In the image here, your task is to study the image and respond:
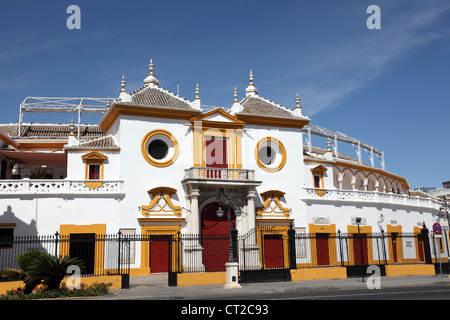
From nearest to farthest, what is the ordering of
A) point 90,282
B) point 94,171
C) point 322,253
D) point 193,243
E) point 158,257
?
point 90,282, point 193,243, point 158,257, point 94,171, point 322,253

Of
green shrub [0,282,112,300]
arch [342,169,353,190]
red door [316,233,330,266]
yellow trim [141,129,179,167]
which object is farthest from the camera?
arch [342,169,353,190]

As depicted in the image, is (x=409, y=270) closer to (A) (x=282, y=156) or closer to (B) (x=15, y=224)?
(A) (x=282, y=156)

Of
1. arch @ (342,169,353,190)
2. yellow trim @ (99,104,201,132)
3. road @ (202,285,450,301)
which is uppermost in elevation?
yellow trim @ (99,104,201,132)

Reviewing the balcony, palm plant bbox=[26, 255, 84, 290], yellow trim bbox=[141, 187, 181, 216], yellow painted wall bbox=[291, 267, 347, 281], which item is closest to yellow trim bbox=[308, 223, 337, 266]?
yellow painted wall bbox=[291, 267, 347, 281]

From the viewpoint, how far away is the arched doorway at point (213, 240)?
30031 millimetres

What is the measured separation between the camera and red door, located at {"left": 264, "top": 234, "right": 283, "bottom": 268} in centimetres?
3106

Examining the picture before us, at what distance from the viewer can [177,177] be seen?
100ft

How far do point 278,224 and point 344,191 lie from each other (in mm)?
6271

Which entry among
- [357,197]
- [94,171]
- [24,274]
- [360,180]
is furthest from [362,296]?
[360,180]

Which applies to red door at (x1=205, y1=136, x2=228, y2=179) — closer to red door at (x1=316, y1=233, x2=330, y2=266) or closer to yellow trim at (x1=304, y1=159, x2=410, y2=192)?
yellow trim at (x1=304, y1=159, x2=410, y2=192)

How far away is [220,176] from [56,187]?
32.2 feet

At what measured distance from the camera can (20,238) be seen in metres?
26.3

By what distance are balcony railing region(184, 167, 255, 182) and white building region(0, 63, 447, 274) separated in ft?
0.22
